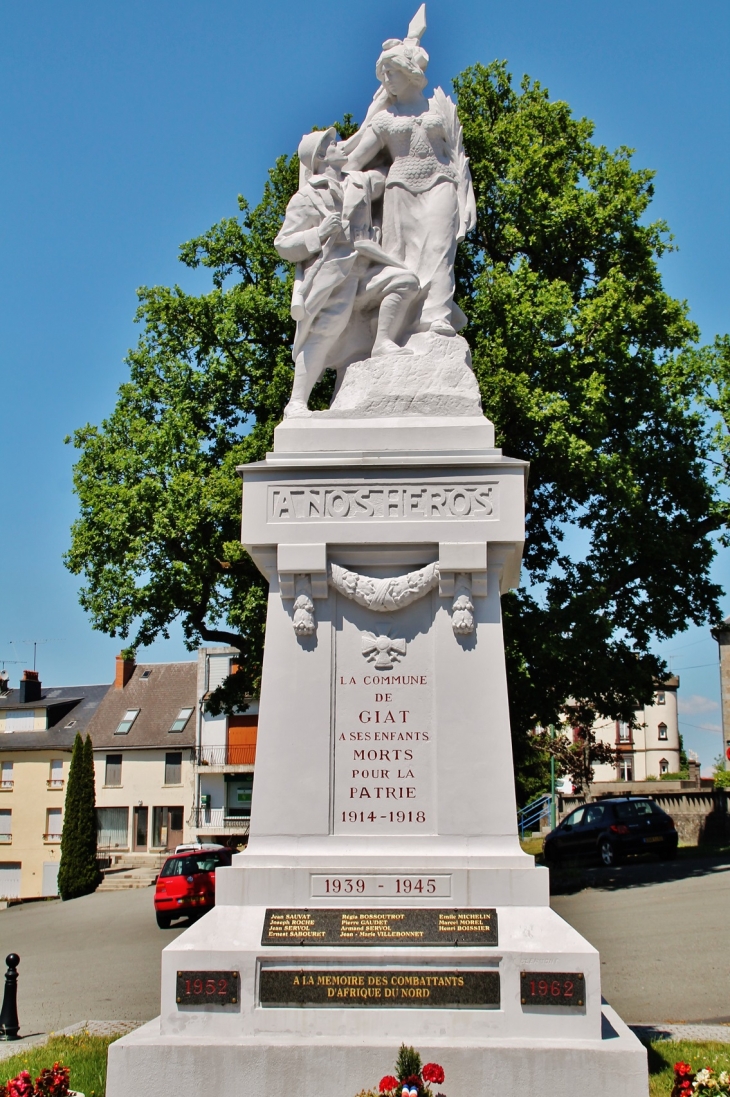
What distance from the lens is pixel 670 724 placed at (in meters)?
80.8

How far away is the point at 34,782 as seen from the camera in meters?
48.1

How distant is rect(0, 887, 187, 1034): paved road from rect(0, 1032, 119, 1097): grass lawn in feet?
5.44

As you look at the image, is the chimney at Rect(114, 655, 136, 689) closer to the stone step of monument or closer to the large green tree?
the stone step of monument

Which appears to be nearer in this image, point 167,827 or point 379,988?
point 379,988

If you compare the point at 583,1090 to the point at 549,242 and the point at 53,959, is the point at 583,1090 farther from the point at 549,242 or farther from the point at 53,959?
the point at 549,242

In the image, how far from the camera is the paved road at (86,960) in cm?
1167

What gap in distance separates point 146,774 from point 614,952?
3615 centimetres

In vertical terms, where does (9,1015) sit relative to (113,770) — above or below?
below

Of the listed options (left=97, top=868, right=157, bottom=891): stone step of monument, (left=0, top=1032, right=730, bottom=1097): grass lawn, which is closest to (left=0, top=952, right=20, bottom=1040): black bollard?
(left=0, top=1032, right=730, bottom=1097): grass lawn

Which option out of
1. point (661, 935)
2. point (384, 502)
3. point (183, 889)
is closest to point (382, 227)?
point (384, 502)

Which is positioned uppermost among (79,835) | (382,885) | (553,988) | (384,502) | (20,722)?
(20,722)

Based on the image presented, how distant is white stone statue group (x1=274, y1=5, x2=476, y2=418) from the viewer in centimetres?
837

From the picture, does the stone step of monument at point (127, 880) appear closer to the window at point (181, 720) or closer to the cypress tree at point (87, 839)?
the cypress tree at point (87, 839)

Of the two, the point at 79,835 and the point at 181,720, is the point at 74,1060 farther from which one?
the point at 181,720
